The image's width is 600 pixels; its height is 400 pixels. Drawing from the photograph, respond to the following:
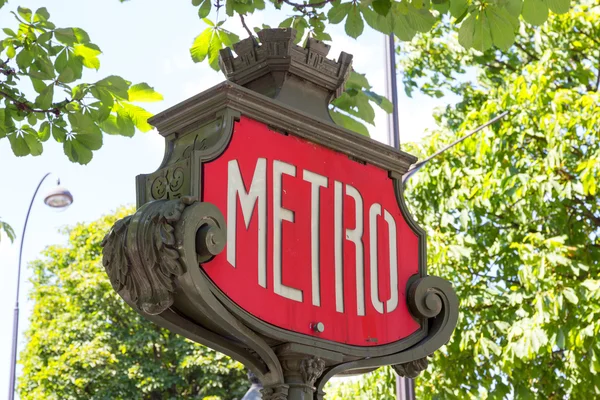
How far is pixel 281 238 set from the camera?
258 cm

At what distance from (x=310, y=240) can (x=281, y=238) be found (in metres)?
0.11

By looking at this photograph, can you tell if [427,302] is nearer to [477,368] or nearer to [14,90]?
[14,90]

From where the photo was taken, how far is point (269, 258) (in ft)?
8.32

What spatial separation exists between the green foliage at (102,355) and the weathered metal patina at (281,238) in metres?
23.4

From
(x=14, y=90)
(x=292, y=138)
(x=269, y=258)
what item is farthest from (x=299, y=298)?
(x=14, y=90)

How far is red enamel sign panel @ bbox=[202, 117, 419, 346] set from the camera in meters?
2.48

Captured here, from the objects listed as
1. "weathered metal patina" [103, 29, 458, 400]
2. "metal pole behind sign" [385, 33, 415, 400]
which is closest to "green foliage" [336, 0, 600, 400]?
A: "metal pole behind sign" [385, 33, 415, 400]

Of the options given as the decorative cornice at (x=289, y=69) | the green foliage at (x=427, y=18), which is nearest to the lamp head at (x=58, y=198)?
the green foliage at (x=427, y=18)

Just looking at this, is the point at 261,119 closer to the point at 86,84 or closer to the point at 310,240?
the point at 310,240

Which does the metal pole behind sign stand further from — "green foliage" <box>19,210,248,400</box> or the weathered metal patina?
"green foliage" <box>19,210,248,400</box>

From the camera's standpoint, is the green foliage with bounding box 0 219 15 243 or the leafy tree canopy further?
the green foliage with bounding box 0 219 15 243

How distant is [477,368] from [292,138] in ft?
30.7

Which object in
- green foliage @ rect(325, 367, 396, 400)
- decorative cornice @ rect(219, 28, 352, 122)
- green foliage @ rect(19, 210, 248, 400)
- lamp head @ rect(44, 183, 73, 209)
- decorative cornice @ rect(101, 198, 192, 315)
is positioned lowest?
decorative cornice @ rect(101, 198, 192, 315)

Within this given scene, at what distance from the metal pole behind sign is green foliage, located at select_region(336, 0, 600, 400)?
3.98ft
